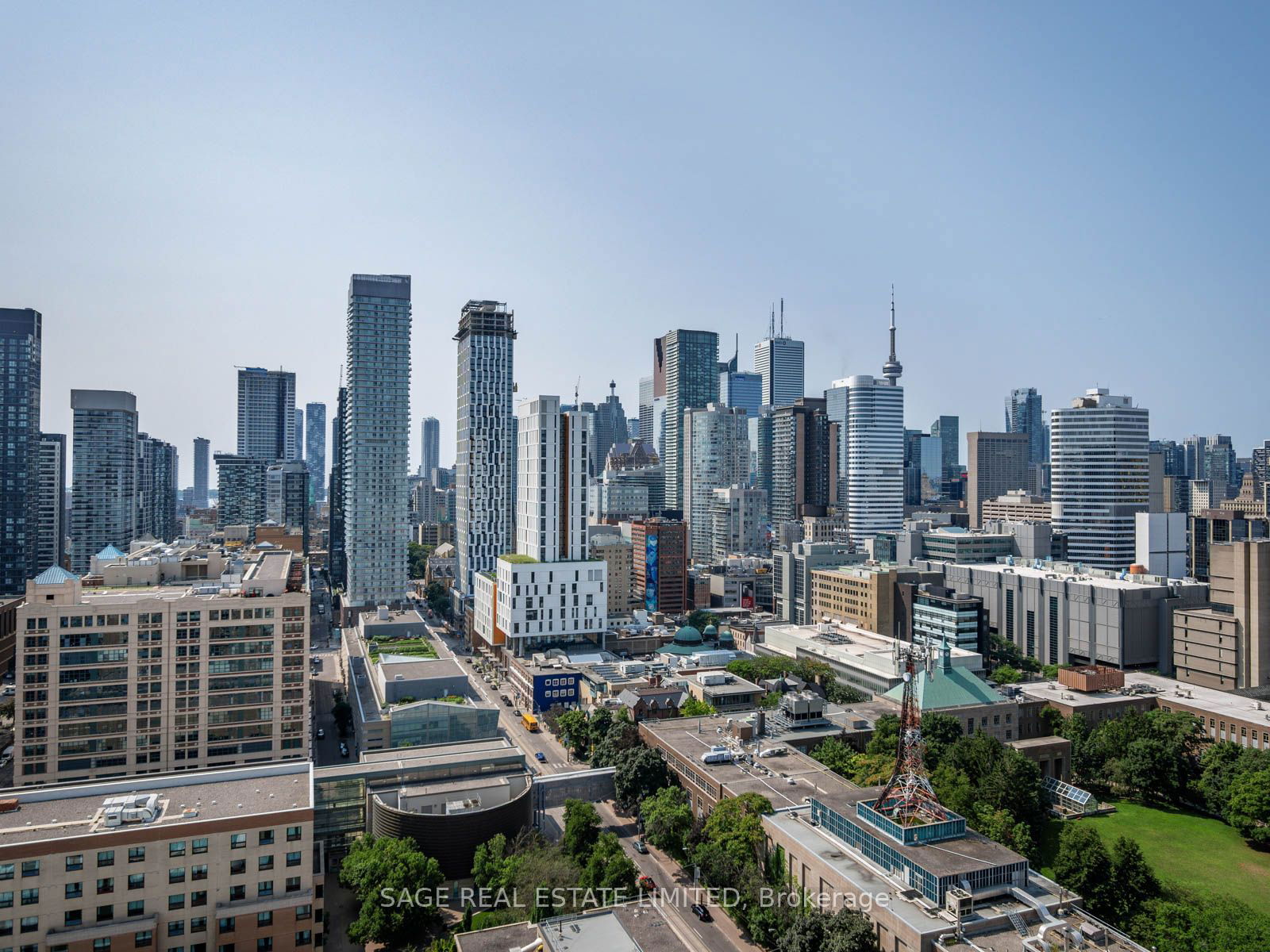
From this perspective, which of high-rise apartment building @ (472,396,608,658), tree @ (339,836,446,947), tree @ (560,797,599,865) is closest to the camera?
tree @ (339,836,446,947)

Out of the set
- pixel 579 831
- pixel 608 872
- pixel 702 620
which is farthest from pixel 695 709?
pixel 702 620

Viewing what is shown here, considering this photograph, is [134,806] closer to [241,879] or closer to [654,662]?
[241,879]

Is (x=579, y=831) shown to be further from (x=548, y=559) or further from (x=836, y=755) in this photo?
(x=548, y=559)

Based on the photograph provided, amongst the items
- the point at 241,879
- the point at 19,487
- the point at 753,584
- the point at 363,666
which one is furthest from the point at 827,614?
the point at 19,487

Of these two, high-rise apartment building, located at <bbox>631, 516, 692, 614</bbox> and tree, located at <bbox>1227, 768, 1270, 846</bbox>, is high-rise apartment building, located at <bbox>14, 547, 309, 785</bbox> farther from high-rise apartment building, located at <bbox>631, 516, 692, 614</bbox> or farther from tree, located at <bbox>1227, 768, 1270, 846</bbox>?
high-rise apartment building, located at <bbox>631, 516, 692, 614</bbox>

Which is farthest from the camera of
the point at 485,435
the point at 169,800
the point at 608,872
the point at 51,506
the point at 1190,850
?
the point at 51,506

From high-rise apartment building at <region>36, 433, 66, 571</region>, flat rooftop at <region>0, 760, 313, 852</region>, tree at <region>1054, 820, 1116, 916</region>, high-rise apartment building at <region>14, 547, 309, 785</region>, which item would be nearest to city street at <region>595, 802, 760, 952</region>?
tree at <region>1054, 820, 1116, 916</region>

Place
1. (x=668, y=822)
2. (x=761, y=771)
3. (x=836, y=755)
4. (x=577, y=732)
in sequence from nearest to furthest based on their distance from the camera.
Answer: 1. (x=668, y=822)
2. (x=761, y=771)
3. (x=836, y=755)
4. (x=577, y=732)
